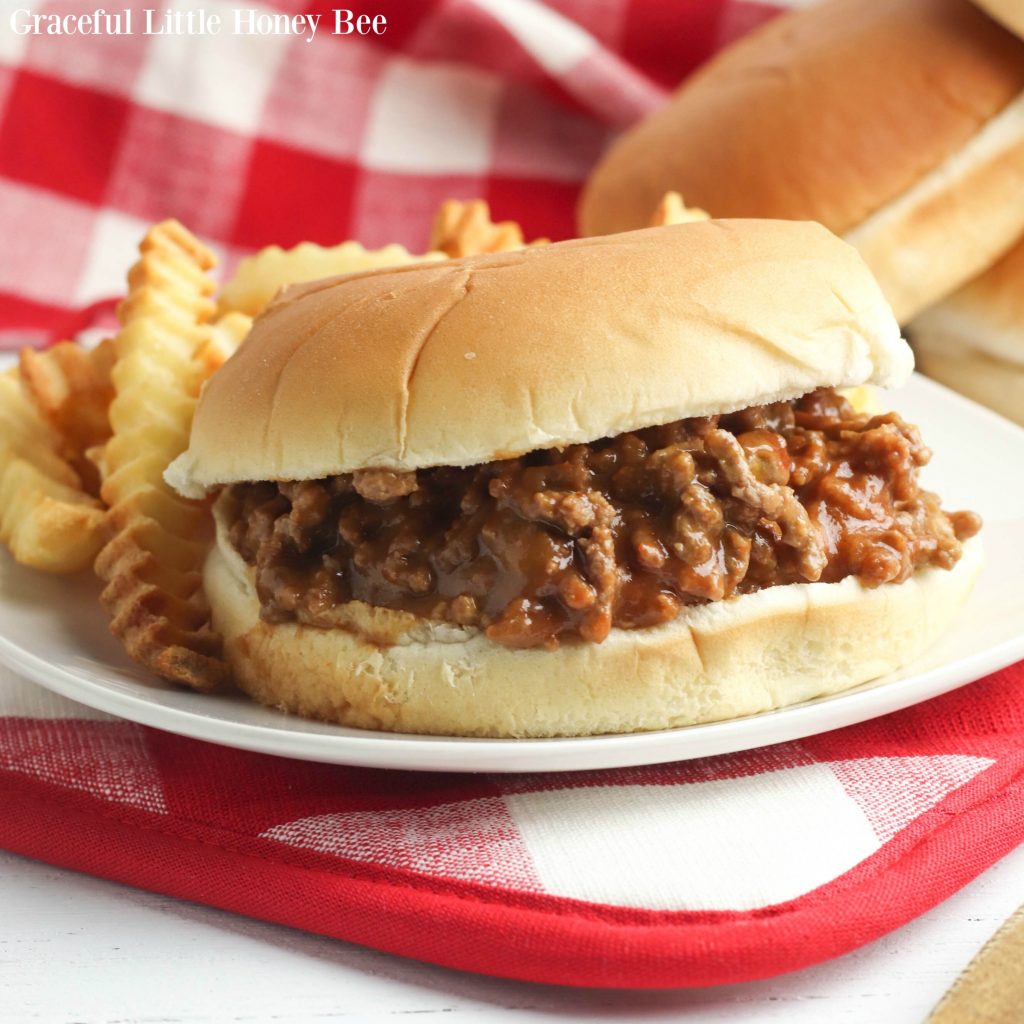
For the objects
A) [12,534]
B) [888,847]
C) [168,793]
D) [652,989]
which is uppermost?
[888,847]

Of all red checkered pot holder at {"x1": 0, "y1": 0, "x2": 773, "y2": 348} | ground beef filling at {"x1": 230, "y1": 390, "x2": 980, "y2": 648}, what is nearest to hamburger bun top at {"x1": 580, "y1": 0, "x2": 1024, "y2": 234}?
red checkered pot holder at {"x1": 0, "y1": 0, "x2": 773, "y2": 348}

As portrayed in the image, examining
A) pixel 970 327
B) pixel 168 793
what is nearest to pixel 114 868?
pixel 168 793

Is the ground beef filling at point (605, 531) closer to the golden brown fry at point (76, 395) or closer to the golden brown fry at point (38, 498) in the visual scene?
the golden brown fry at point (38, 498)

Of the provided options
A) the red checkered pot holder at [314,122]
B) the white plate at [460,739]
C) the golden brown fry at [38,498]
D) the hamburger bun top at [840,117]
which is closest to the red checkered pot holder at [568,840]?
the white plate at [460,739]

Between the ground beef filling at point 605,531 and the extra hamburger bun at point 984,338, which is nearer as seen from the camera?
the ground beef filling at point 605,531

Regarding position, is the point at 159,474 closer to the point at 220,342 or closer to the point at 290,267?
the point at 220,342

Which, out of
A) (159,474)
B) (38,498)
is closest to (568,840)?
(159,474)

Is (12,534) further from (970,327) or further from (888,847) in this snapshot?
(970,327)
